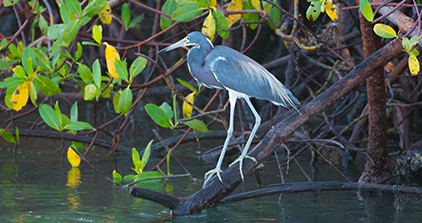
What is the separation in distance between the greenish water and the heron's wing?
67 cm

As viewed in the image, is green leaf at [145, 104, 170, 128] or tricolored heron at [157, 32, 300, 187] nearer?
tricolored heron at [157, 32, 300, 187]

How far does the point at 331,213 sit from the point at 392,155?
1.03m

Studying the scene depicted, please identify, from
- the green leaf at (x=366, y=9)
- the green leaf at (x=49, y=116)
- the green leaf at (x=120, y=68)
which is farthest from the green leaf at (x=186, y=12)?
the green leaf at (x=49, y=116)

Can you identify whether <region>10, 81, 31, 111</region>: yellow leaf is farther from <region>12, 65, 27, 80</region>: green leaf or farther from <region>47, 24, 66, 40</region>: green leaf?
<region>47, 24, 66, 40</region>: green leaf

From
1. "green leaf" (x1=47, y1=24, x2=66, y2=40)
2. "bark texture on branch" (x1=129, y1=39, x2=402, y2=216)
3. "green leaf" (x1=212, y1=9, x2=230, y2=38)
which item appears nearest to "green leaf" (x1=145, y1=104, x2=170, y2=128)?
"bark texture on branch" (x1=129, y1=39, x2=402, y2=216)

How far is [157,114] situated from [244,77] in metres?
0.53

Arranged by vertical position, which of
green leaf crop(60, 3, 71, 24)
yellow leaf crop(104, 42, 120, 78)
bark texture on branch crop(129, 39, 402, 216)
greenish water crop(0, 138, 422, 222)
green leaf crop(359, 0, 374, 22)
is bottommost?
greenish water crop(0, 138, 422, 222)

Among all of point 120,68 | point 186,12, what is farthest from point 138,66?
point 186,12

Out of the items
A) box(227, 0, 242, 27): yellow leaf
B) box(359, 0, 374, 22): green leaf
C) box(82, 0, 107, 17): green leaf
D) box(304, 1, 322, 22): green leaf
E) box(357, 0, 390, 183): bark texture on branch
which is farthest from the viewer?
box(227, 0, 242, 27): yellow leaf

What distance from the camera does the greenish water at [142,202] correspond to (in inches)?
89.5

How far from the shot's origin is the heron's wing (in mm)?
2029

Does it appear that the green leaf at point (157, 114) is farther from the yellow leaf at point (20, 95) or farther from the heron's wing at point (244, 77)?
the yellow leaf at point (20, 95)

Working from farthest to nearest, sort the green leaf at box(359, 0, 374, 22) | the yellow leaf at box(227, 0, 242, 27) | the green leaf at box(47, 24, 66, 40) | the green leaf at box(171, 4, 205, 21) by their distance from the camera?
the yellow leaf at box(227, 0, 242, 27) → the green leaf at box(47, 24, 66, 40) → the green leaf at box(171, 4, 205, 21) → the green leaf at box(359, 0, 374, 22)

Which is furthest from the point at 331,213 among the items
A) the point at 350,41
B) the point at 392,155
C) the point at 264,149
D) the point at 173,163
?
the point at 350,41
